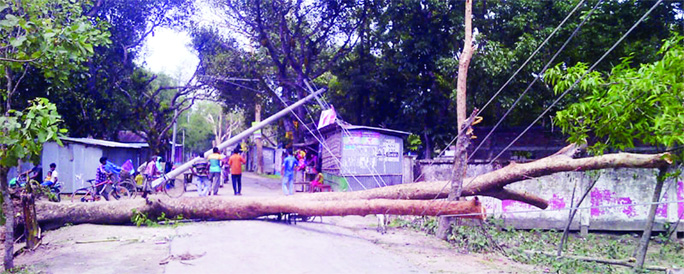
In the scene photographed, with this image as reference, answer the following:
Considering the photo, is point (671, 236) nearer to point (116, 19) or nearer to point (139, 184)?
point (139, 184)

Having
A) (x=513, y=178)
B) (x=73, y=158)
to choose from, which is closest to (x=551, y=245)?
(x=513, y=178)

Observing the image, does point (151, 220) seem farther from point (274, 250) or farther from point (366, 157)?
point (366, 157)

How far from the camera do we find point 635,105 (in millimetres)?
7246

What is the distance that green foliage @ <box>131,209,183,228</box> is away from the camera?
1055 centimetres

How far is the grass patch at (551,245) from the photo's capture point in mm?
9031

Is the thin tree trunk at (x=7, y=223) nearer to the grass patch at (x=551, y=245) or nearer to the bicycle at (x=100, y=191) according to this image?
the grass patch at (x=551, y=245)

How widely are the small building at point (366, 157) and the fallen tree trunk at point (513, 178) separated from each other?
5.50m

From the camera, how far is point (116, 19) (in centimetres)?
2183

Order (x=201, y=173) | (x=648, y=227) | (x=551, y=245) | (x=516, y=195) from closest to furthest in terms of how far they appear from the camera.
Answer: (x=648, y=227) → (x=516, y=195) → (x=551, y=245) → (x=201, y=173)

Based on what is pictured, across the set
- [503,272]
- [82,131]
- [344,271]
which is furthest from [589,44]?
[82,131]

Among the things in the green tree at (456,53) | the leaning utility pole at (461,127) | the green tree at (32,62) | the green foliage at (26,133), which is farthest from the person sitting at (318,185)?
the green foliage at (26,133)

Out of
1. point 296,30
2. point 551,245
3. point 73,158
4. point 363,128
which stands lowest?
point 551,245

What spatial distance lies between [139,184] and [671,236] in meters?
14.2

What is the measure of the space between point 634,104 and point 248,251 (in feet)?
18.7
